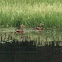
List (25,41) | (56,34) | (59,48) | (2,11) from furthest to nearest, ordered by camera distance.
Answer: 1. (2,11)
2. (56,34)
3. (25,41)
4. (59,48)

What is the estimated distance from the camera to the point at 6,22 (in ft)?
45.1

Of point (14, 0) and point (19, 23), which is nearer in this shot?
point (19, 23)

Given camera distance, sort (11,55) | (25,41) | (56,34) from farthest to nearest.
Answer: (56,34)
(25,41)
(11,55)

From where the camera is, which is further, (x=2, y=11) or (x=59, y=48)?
(x=2, y=11)

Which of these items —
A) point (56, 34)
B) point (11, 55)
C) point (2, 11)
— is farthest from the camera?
point (2, 11)

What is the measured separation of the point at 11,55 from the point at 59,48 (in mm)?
1662

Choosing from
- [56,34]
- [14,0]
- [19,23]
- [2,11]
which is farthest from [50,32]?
[14,0]

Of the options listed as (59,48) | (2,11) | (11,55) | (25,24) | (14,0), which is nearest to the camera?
(11,55)

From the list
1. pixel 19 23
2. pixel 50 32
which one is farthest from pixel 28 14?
pixel 50 32

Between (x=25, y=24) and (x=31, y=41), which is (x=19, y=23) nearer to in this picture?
(x=25, y=24)

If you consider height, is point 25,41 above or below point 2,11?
below

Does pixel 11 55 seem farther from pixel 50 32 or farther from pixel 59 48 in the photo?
pixel 50 32

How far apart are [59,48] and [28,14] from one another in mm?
4422

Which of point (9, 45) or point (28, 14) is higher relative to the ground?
point (28, 14)
